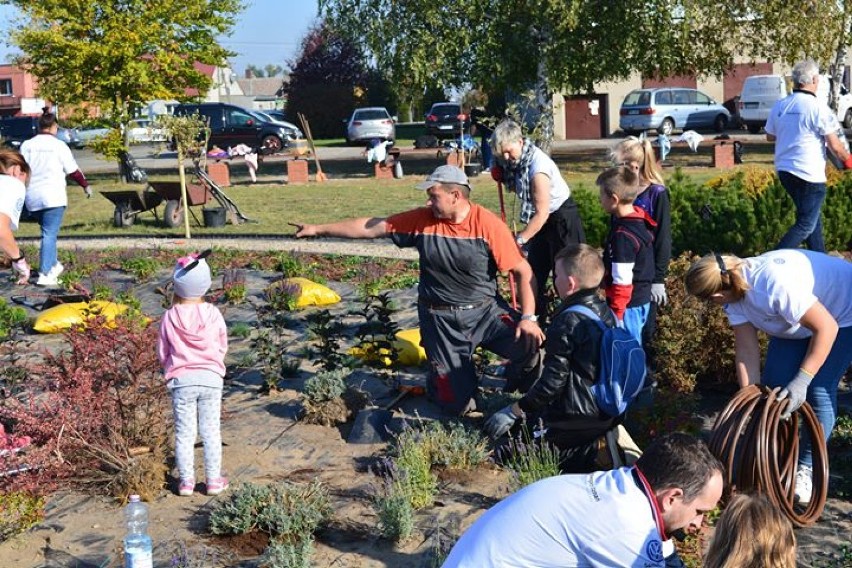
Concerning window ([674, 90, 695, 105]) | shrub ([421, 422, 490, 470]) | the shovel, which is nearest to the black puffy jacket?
shrub ([421, 422, 490, 470])

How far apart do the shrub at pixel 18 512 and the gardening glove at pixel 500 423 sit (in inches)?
90.8

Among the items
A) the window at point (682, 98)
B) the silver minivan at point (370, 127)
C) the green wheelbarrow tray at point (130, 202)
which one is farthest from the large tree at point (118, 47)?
the window at point (682, 98)

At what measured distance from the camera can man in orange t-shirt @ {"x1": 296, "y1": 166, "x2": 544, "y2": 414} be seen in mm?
6867

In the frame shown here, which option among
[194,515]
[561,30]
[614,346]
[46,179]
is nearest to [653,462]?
[614,346]

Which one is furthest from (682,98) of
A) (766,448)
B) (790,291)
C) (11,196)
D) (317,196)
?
(766,448)

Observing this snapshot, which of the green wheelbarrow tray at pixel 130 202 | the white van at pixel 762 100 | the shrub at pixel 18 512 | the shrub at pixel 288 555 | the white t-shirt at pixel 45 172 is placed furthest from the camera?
the white van at pixel 762 100

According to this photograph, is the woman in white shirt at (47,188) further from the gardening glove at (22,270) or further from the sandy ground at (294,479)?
the sandy ground at (294,479)

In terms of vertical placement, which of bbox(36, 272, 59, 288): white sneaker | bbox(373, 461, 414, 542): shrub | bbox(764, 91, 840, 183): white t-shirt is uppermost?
bbox(764, 91, 840, 183): white t-shirt

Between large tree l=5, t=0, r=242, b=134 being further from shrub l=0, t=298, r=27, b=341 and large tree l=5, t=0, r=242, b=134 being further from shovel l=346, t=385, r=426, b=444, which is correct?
shovel l=346, t=385, r=426, b=444

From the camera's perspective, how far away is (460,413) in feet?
22.8

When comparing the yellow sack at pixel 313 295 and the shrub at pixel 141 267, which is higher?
the shrub at pixel 141 267

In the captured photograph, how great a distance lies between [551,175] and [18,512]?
3.97 m

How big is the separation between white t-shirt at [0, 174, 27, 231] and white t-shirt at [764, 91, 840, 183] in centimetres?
613

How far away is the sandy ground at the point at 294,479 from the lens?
531 centimetres
